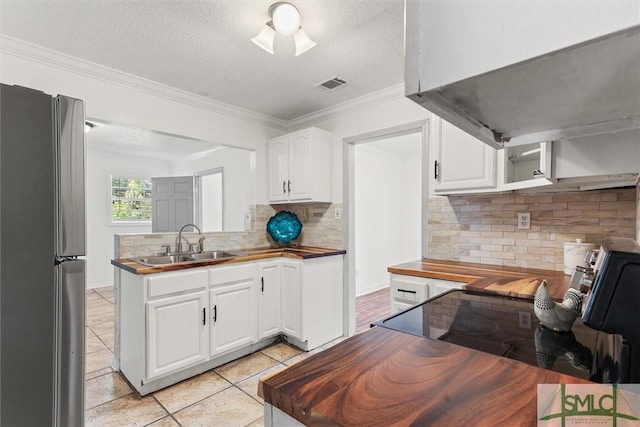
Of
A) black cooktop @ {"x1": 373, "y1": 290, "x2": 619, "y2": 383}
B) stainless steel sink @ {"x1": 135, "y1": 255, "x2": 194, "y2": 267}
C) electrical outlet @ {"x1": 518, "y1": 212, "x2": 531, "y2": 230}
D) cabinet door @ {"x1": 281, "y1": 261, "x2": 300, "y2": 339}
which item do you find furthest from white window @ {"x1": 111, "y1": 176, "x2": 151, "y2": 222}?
electrical outlet @ {"x1": 518, "y1": 212, "x2": 531, "y2": 230}

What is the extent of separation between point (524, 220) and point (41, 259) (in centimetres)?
257

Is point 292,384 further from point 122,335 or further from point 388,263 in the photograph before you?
point 388,263

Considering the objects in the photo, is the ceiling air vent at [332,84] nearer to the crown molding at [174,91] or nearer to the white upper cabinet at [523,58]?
the crown molding at [174,91]

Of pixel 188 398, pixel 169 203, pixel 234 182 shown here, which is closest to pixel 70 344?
pixel 188 398

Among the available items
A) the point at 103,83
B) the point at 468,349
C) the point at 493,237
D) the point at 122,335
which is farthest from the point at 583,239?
the point at 103,83

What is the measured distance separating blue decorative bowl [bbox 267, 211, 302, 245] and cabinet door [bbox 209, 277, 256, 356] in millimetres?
824

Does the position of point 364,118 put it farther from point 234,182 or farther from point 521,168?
point 234,182

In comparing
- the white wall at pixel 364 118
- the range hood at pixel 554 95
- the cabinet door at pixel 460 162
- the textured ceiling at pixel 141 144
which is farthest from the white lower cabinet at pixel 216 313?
the textured ceiling at pixel 141 144

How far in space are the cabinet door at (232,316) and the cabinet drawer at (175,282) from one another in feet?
0.47

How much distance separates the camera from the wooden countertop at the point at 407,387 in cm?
51

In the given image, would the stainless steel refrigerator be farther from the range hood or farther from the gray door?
the gray door

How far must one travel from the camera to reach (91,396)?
205cm

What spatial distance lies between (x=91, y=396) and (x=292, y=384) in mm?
2266

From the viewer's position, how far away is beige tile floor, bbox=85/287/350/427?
1823 millimetres
